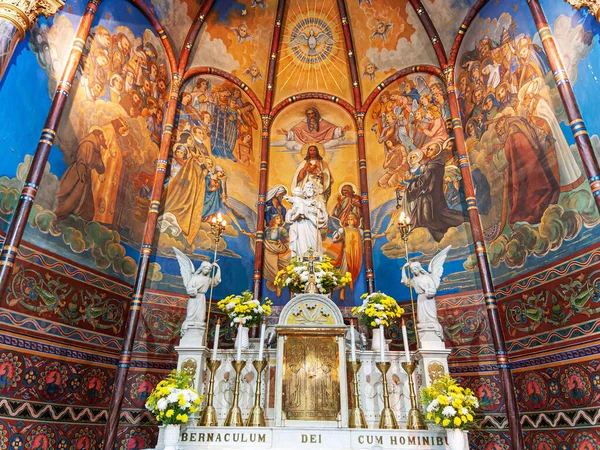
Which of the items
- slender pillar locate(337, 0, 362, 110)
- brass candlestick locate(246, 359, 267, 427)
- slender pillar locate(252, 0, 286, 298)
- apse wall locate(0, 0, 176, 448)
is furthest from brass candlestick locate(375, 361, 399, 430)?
slender pillar locate(337, 0, 362, 110)

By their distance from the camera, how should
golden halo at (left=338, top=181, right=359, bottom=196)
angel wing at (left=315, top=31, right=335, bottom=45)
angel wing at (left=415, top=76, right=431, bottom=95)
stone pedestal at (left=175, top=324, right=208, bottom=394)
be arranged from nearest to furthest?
1. stone pedestal at (left=175, top=324, right=208, bottom=394)
2. angel wing at (left=415, top=76, right=431, bottom=95)
3. golden halo at (left=338, top=181, right=359, bottom=196)
4. angel wing at (left=315, top=31, right=335, bottom=45)

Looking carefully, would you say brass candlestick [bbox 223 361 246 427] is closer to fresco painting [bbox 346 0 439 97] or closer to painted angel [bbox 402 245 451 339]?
painted angel [bbox 402 245 451 339]

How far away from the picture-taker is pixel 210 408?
6852 millimetres

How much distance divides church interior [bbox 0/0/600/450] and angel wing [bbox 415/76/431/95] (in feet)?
0.32

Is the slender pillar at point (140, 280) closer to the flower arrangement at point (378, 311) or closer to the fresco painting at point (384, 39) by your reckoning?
the flower arrangement at point (378, 311)

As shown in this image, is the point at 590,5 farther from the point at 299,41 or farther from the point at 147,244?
the point at 147,244

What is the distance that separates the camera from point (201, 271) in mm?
8039

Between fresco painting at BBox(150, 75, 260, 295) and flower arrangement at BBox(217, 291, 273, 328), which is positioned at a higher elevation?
fresco painting at BBox(150, 75, 260, 295)

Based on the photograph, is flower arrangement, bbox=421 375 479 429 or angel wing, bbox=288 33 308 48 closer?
flower arrangement, bbox=421 375 479 429

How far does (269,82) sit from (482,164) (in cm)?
714

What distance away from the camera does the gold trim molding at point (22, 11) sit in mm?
7012

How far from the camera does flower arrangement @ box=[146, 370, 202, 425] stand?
6.20 meters

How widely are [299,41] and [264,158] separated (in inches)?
169

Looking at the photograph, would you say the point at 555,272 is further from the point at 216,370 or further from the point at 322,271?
the point at 216,370
